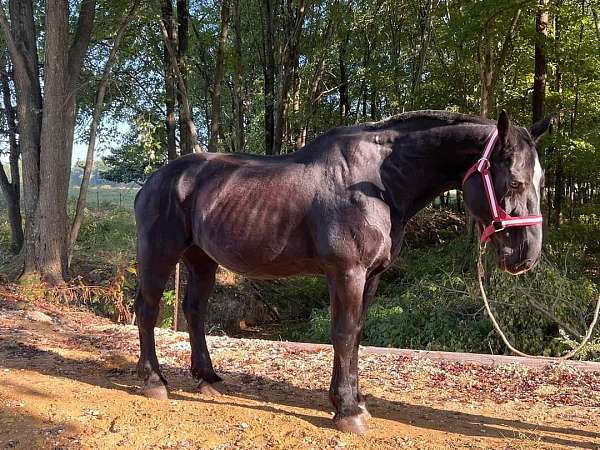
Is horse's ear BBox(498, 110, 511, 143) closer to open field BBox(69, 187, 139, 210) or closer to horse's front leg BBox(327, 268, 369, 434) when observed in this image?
horse's front leg BBox(327, 268, 369, 434)

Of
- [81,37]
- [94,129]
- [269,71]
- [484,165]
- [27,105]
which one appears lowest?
[484,165]

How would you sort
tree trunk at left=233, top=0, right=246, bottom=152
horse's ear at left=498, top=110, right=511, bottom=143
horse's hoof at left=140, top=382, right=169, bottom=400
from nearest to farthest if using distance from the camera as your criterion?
1. horse's ear at left=498, top=110, right=511, bottom=143
2. horse's hoof at left=140, top=382, right=169, bottom=400
3. tree trunk at left=233, top=0, right=246, bottom=152

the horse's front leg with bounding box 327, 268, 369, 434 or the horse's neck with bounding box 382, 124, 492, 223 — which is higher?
the horse's neck with bounding box 382, 124, 492, 223

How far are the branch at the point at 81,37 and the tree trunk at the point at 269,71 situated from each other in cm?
676

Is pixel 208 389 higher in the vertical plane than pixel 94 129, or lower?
lower

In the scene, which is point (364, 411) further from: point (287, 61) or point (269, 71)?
point (269, 71)

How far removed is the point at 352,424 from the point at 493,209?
1.67 m

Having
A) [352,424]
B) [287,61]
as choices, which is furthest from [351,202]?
[287,61]

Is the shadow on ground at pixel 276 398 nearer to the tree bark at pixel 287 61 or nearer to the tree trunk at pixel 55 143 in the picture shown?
the tree trunk at pixel 55 143

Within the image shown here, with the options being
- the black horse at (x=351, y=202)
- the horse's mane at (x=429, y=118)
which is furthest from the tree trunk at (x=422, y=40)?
the black horse at (x=351, y=202)

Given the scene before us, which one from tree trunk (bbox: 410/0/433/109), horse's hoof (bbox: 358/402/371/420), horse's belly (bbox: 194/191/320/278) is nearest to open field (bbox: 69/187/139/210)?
tree trunk (bbox: 410/0/433/109)

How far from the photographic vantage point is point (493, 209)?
2996 millimetres

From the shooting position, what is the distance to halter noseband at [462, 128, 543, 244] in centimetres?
295

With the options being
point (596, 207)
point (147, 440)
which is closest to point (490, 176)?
point (147, 440)
